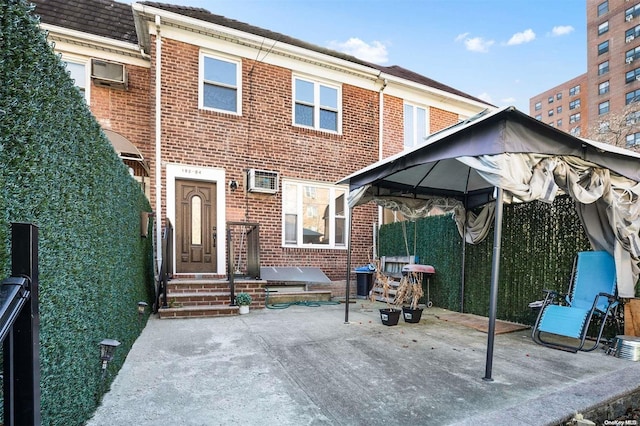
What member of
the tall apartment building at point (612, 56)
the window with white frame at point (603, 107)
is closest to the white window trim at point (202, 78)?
the tall apartment building at point (612, 56)

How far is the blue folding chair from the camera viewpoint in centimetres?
410

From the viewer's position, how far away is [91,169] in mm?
2430

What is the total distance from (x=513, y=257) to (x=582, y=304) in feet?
4.22

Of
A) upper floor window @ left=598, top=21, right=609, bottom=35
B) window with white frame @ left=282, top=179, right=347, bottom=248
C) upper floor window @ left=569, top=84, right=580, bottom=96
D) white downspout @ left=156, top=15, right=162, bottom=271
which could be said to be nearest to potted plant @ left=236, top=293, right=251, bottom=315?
white downspout @ left=156, top=15, right=162, bottom=271

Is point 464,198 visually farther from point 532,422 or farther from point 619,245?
point 532,422

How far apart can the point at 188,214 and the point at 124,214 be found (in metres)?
3.83

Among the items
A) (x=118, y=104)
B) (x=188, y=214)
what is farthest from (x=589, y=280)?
(x=118, y=104)

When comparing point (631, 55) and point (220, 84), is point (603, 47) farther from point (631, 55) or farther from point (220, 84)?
point (220, 84)

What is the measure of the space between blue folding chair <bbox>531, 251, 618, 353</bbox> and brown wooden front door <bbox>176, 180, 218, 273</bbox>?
6.15 meters

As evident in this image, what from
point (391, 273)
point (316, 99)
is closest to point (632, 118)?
point (391, 273)

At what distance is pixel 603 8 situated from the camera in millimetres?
38594

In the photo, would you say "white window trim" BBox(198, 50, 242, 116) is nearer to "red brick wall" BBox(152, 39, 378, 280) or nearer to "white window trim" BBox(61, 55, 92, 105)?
"red brick wall" BBox(152, 39, 378, 280)

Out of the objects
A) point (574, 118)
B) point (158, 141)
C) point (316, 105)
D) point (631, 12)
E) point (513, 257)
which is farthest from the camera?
point (574, 118)

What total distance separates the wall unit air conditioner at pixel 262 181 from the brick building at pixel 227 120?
26 mm
